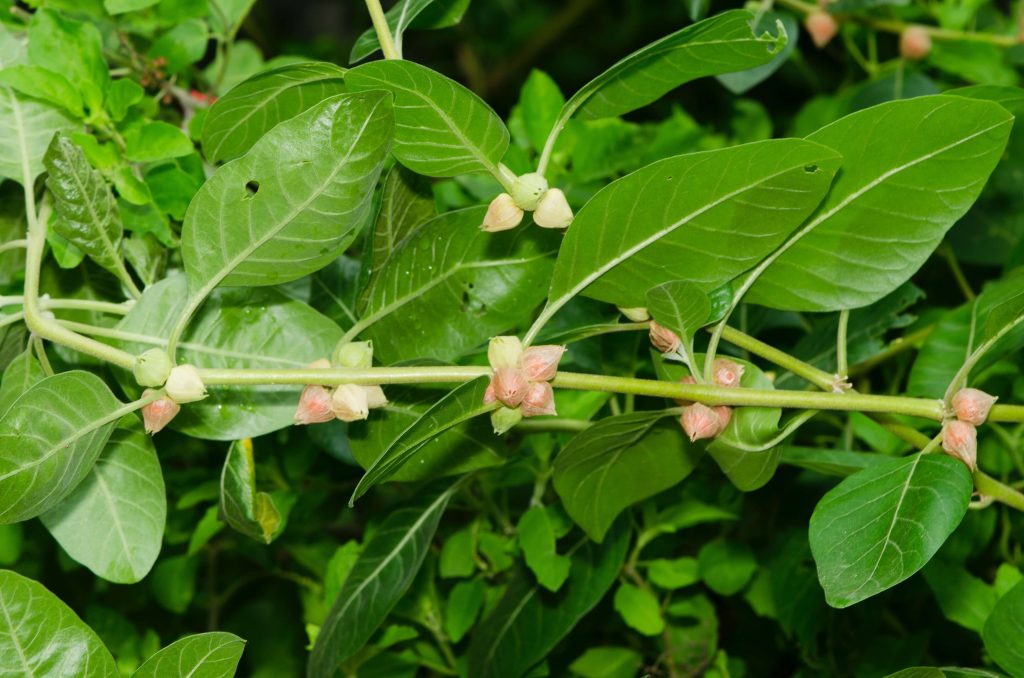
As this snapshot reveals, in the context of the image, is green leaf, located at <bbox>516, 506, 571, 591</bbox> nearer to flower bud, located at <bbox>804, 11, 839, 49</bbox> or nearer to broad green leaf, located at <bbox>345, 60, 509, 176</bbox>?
broad green leaf, located at <bbox>345, 60, 509, 176</bbox>

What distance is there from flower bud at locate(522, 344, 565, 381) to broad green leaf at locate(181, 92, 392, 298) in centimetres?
13

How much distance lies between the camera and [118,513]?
685 millimetres

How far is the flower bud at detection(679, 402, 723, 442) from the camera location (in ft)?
Answer: 2.00

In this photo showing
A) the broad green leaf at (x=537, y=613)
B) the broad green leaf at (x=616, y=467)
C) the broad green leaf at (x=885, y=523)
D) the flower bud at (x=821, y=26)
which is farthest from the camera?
the flower bud at (x=821, y=26)

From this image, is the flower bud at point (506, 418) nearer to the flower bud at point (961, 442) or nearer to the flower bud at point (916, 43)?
the flower bud at point (961, 442)

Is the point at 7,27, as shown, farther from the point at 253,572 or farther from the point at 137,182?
the point at 253,572

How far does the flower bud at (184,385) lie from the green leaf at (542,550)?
28 cm

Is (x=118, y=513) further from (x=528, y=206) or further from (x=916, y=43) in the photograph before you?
(x=916, y=43)

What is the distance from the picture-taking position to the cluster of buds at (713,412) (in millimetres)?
612

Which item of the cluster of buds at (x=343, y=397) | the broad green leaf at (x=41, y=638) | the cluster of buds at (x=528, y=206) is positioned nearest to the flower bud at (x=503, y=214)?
the cluster of buds at (x=528, y=206)

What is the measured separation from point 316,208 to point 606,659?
0.47 m

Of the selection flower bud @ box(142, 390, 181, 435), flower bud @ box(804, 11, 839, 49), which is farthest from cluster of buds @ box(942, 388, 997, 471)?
flower bud @ box(804, 11, 839, 49)

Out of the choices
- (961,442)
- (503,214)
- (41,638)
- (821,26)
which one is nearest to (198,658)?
(41,638)

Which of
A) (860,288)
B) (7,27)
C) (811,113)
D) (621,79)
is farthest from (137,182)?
(811,113)
